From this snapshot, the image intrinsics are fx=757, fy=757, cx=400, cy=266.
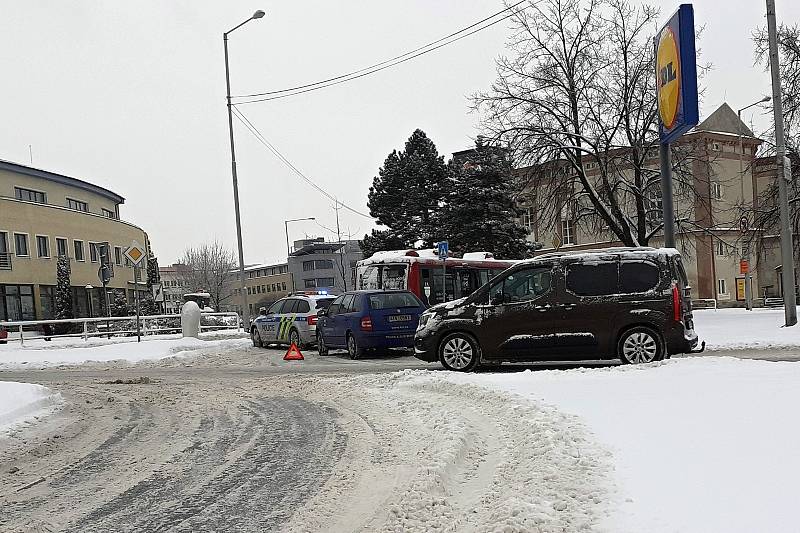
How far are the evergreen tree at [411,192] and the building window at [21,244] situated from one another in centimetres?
2392

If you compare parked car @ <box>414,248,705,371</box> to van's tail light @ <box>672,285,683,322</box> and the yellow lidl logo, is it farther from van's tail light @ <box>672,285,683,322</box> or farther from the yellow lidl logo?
the yellow lidl logo

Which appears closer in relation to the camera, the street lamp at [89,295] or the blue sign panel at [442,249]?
the blue sign panel at [442,249]

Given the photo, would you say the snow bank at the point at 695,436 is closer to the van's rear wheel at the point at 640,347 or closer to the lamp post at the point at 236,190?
the van's rear wheel at the point at 640,347

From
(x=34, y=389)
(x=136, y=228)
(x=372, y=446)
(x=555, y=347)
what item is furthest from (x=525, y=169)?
(x=136, y=228)

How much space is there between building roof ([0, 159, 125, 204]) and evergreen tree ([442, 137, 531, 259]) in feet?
92.5

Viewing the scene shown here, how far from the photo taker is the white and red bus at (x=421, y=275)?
79.9 ft

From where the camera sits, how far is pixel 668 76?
16719 millimetres

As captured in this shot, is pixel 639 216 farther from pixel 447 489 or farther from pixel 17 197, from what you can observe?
pixel 17 197

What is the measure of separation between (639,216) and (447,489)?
26.8m

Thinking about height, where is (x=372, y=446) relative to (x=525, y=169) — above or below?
below

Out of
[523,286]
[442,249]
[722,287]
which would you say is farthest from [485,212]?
[523,286]

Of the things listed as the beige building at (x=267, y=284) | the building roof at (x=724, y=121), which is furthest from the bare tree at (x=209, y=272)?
the building roof at (x=724, y=121)

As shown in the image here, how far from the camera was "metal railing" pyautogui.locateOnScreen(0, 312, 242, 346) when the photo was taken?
30.3m

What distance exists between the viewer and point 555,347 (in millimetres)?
12500
